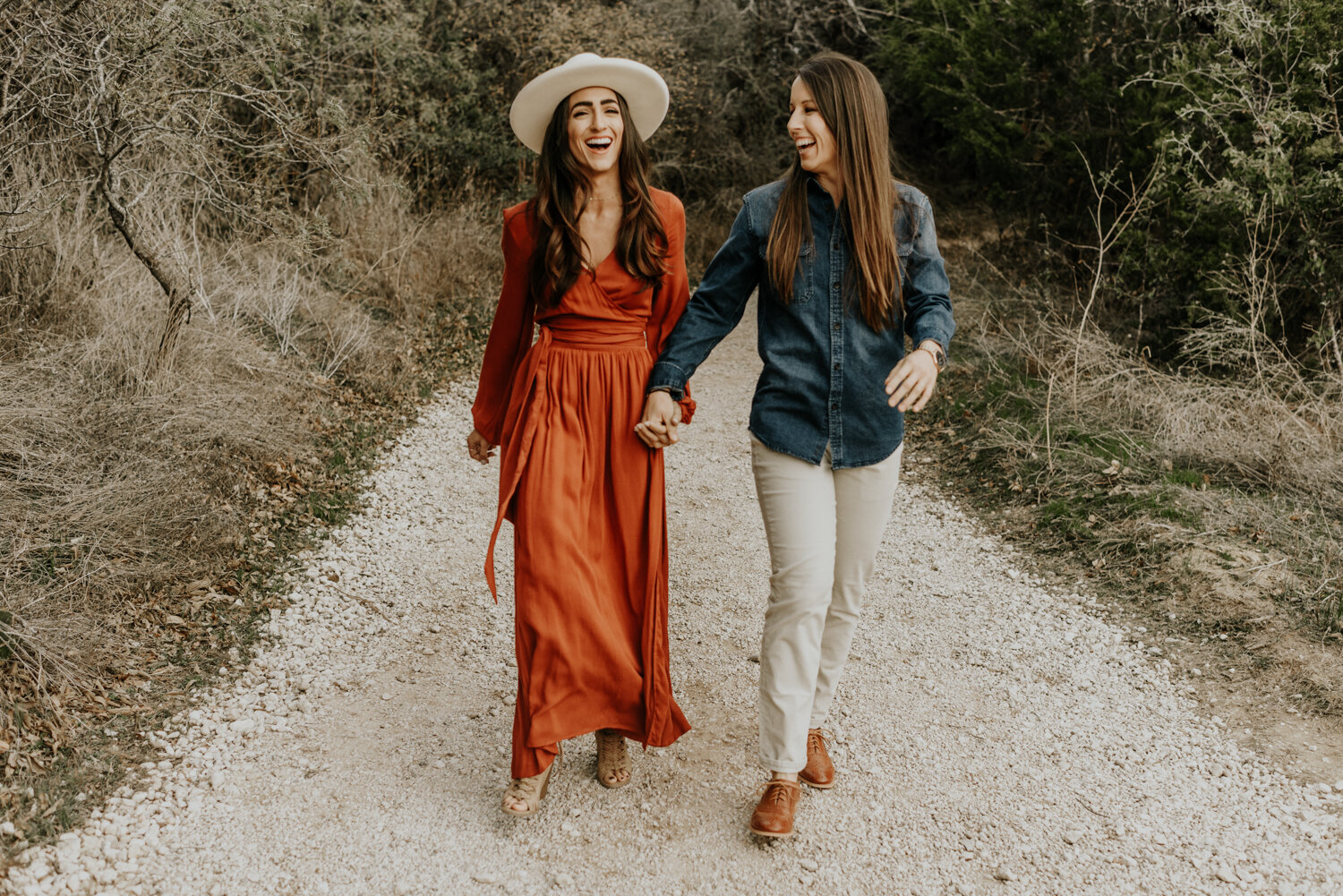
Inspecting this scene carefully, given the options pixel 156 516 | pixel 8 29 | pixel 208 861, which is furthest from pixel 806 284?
pixel 8 29

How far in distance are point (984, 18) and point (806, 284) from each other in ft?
26.7

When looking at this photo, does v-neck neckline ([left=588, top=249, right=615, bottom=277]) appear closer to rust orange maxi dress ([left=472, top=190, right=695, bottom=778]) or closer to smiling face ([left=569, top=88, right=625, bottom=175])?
rust orange maxi dress ([left=472, top=190, right=695, bottom=778])

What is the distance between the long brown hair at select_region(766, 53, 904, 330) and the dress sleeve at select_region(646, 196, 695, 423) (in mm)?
373

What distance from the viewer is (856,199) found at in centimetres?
288

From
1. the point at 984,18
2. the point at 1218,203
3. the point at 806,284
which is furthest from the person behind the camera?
the point at 984,18

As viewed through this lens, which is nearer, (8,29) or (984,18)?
(8,29)

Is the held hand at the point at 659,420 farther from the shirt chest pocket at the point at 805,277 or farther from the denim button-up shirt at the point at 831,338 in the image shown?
the shirt chest pocket at the point at 805,277

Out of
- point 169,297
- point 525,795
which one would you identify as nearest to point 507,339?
point 525,795

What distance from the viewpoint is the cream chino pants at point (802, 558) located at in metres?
2.94

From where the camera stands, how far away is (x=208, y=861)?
2.98 meters

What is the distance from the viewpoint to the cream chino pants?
2.94m

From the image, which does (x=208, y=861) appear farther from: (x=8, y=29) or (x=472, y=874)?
(x=8, y=29)

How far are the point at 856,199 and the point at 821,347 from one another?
416mm

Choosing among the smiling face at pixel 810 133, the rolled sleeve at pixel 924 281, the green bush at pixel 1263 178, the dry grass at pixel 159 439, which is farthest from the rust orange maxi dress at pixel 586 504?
the green bush at pixel 1263 178
